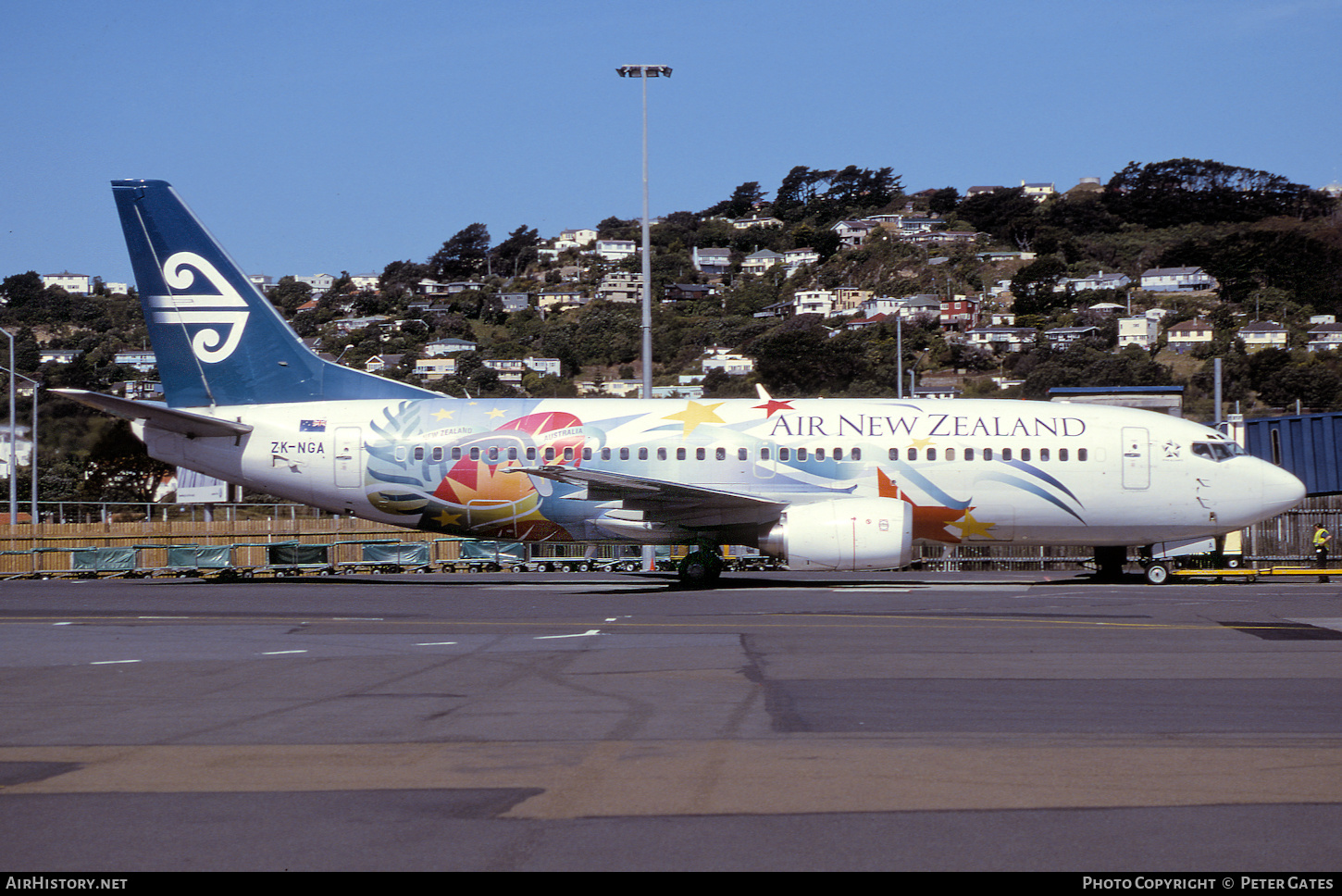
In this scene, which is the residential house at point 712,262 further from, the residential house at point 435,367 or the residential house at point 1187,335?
the residential house at point 1187,335

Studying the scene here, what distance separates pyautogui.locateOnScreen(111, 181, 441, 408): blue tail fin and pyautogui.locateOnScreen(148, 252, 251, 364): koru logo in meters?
0.02

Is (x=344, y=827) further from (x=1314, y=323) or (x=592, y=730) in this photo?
(x=1314, y=323)

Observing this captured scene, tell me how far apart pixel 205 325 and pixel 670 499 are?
10.8 meters

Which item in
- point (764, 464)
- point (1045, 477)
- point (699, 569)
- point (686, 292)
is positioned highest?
point (686, 292)

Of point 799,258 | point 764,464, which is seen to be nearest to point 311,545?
point 764,464

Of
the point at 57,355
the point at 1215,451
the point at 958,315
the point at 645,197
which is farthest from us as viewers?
the point at 958,315

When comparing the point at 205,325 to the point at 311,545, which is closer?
the point at 205,325

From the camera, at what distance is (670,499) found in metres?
23.7

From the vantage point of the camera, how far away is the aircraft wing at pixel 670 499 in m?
22.7

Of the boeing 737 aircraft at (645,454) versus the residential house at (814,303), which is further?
the residential house at (814,303)

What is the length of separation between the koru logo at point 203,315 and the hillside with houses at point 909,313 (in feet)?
41.2

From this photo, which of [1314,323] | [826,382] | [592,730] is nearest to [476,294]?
[826,382]

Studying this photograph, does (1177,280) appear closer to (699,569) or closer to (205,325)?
(699,569)

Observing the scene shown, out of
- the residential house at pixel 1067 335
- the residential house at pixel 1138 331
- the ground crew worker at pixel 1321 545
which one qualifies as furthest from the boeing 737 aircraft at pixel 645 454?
the residential house at pixel 1067 335
